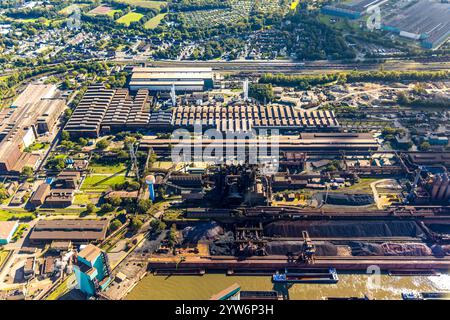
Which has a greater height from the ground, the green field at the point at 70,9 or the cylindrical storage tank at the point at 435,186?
the green field at the point at 70,9

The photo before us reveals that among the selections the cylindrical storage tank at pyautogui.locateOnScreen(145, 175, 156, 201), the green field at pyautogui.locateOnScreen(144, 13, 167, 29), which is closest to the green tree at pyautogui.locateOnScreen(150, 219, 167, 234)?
the cylindrical storage tank at pyautogui.locateOnScreen(145, 175, 156, 201)

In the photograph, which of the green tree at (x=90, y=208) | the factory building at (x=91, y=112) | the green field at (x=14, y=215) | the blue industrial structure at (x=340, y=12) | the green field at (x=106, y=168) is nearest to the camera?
the green field at (x=14, y=215)

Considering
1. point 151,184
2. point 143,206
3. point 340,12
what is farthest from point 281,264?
point 340,12

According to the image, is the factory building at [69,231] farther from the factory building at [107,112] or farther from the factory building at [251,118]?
the factory building at [251,118]

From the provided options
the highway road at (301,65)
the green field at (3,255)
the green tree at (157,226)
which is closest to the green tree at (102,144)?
the green tree at (157,226)

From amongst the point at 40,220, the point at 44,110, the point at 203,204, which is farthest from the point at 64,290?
the point at 44,110

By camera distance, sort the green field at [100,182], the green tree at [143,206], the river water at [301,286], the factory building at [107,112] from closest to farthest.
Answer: the river water at [301,286] < the green tree at [143,206] < the green field at [100,182] < the factory building at [107,112]

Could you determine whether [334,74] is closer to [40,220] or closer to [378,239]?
[378,239]
